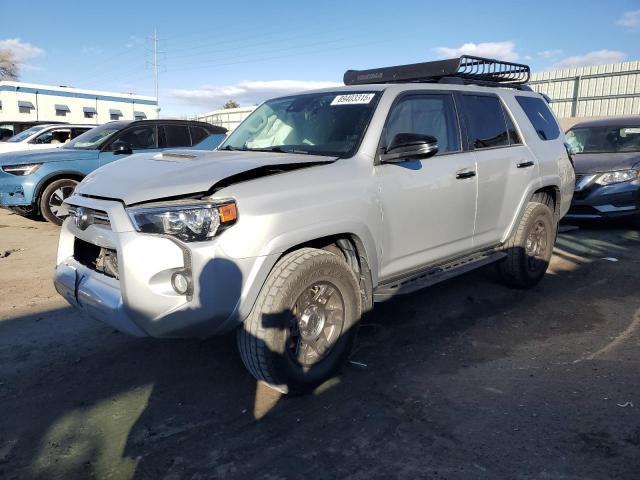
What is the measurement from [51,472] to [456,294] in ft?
12.4

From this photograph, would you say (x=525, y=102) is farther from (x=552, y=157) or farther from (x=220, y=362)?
(x=220, y=362)

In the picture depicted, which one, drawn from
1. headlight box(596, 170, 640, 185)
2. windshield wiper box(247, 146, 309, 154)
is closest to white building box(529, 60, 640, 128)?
headlight box(596, 170, 640, 185)

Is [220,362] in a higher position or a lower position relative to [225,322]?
lower

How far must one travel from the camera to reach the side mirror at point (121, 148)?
27.9 ft

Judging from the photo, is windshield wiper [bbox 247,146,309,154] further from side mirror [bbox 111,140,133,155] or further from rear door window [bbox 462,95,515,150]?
side mirror [bbox 111,140,133,155]

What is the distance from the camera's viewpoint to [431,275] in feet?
13.1

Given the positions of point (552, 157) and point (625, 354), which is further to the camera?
point (552, 157)

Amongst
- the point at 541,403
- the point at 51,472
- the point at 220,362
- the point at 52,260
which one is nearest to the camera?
the point at 51,472

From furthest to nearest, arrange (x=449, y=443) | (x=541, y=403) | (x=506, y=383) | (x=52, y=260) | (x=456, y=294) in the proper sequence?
(x=52, y=260)
(x=456, y=294)
(x=506, y=383)
(x=541, y=403)
(x=449, y=443)

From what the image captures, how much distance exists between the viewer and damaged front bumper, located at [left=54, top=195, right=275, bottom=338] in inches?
104

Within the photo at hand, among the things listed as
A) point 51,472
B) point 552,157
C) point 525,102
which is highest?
point 525,102

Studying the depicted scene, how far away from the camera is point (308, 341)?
319 cm

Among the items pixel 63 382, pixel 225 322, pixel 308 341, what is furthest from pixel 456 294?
pixel 63 382

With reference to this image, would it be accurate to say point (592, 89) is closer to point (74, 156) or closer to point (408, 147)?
point (74, 156)
